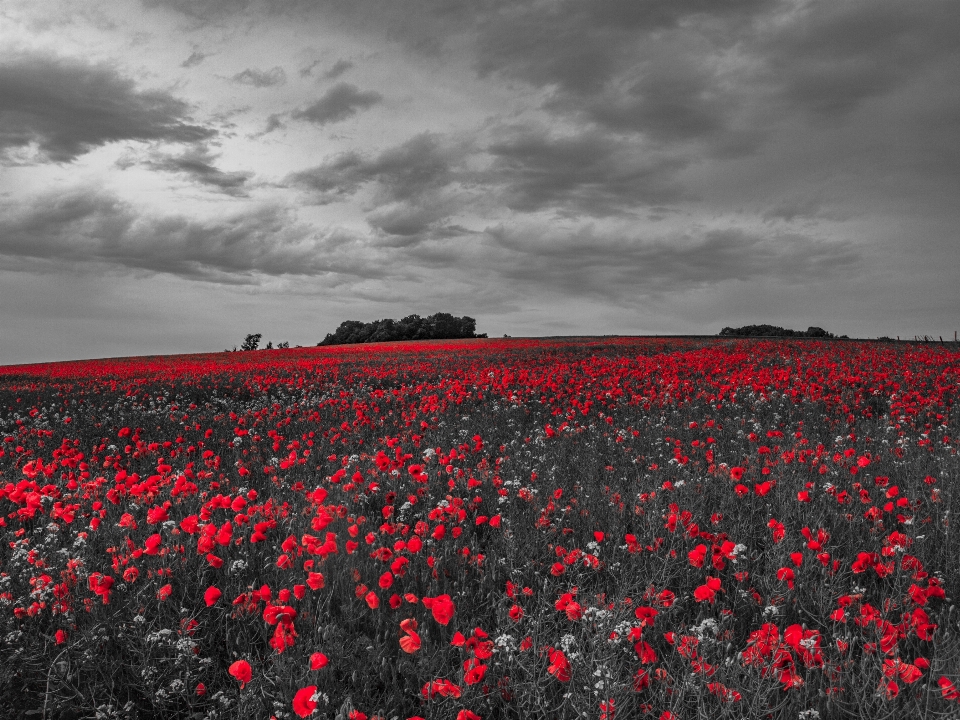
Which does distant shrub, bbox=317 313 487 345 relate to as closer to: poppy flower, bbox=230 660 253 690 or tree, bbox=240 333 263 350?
tree, bbox=240 333 263 350

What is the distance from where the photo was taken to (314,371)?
2053cm

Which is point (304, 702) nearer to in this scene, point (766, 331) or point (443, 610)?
point (443, 610)

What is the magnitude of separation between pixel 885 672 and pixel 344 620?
109 inches

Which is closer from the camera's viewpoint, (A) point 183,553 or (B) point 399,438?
(A) point 183,553

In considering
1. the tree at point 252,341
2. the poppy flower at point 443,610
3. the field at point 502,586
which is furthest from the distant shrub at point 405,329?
the poppy flower at point 443,610

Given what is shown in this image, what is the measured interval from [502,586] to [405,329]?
61.3 metres

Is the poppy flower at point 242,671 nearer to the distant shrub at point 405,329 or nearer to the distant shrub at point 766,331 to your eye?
the distant shrub at point 766,331

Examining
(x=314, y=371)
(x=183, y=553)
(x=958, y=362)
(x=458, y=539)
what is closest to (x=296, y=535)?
(x=183, y=553)

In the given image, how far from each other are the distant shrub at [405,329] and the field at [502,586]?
56.1 metres

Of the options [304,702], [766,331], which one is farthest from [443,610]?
[766,331]

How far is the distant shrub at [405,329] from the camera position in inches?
2547

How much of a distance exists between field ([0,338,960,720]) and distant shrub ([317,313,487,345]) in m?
56.1

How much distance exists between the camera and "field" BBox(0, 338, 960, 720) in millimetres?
3176

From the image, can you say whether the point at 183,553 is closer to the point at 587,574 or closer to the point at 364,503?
the point at 364,503
